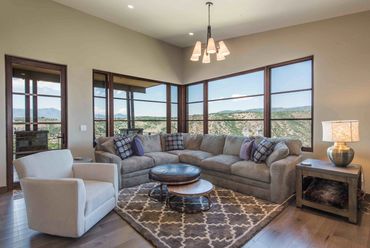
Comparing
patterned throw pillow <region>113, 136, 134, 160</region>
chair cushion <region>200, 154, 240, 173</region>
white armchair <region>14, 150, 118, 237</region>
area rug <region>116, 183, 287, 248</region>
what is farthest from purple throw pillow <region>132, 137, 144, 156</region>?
white armchair <region>14, 150, 118, 237</region>

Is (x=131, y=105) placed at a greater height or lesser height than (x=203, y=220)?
greater

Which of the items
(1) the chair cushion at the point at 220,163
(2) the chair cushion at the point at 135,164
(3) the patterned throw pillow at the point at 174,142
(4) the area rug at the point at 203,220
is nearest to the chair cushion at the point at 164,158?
(2) the chair cushion at the point at 135,164

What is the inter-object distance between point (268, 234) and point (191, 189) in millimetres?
1019

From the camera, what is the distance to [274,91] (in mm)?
4254

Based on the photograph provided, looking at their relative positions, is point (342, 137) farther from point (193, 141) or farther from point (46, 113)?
point (46, 113)

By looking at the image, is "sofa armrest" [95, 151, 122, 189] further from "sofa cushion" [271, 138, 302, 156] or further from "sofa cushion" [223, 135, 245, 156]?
"sofa cushion" [271, 138, 302, 156]

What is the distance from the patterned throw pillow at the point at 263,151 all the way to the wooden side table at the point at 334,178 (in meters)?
0.57

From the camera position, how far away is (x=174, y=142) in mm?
4980

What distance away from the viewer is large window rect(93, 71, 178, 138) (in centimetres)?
460

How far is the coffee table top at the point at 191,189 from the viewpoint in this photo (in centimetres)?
262

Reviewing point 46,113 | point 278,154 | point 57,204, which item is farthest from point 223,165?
point 46,113

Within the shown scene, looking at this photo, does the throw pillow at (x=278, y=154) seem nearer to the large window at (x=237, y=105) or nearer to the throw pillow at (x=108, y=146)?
the large window at (x=237, y=105)

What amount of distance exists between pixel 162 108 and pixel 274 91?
9.68 feet

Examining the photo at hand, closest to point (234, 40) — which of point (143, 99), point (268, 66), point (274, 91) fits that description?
point (268, 66)
